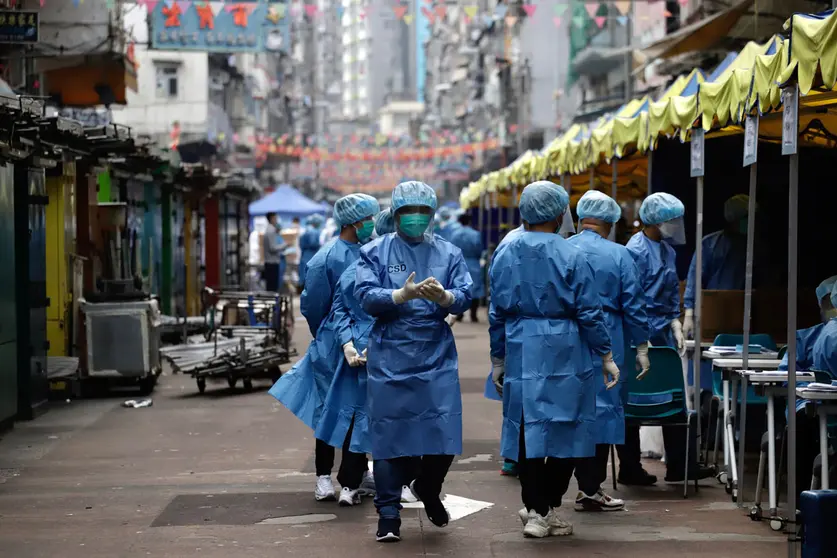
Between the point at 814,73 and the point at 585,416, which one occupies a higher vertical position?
the point at 814,73

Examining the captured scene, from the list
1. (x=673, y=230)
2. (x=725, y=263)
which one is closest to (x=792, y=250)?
(x=673, y=230)

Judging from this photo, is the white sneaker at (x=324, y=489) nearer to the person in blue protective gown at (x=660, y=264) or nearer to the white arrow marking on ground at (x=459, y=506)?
the white arrow marking on ground at (x=459, y=506)

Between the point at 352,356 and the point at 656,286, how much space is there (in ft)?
9.89

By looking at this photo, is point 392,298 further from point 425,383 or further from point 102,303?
point 102,303

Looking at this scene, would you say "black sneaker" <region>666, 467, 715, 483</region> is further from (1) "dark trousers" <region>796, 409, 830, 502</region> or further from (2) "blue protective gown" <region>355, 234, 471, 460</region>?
(2) "blue protective gown" <region>355, 234, 471, 460</region>

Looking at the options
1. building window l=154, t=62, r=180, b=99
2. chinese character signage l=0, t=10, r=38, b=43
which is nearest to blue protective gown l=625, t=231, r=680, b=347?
chinese character signage l=0, t=10, r=38, b=43

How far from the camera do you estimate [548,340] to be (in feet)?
25.4

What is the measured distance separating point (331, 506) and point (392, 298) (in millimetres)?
2064

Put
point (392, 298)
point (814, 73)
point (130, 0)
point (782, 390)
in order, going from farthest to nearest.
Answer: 1. point (130, 0)
2. point (782, 390)
3. point (392, 298)
4. point (814, 73)

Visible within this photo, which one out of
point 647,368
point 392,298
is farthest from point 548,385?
point 647,368

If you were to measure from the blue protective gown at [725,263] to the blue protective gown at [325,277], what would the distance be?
4023 mm

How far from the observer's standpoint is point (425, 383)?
7832 mm

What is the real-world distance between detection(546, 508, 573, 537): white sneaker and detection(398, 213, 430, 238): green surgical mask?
5.55ft

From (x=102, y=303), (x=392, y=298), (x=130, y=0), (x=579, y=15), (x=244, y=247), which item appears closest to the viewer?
(x=392, y=298)
